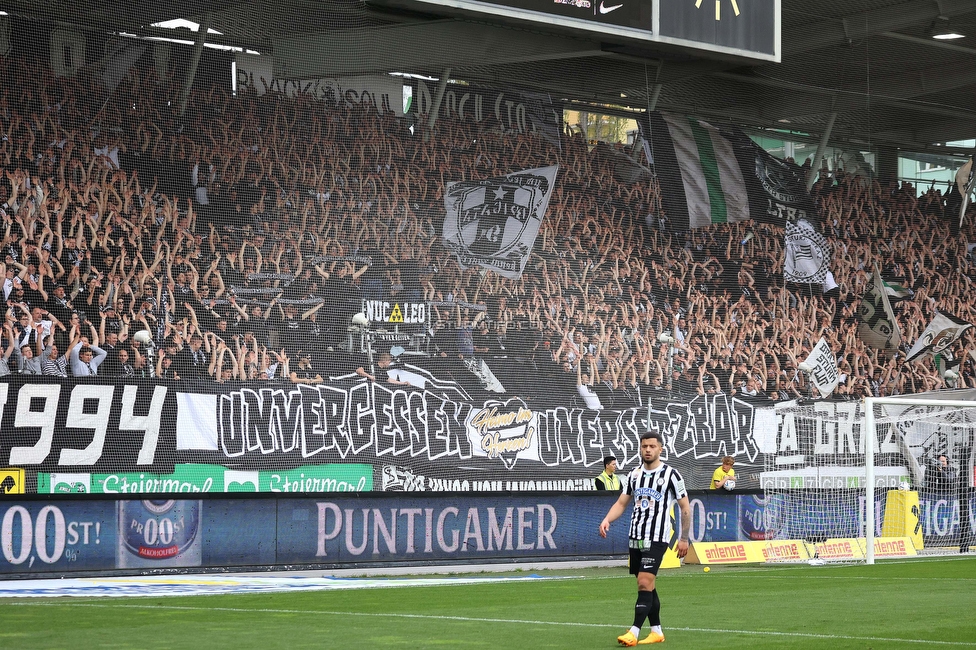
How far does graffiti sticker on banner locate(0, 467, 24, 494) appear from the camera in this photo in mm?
15734

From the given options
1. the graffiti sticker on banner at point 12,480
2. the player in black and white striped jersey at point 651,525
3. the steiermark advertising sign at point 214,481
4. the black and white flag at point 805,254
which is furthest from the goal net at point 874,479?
the player in black and white striped jersey at point 651,525

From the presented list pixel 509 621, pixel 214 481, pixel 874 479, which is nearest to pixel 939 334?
pixel 874 479

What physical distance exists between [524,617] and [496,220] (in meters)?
12.3

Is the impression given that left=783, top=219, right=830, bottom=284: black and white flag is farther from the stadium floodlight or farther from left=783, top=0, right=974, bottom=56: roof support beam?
the stadium floodlight

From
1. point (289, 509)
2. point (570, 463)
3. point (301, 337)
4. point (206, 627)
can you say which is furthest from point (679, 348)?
point (206, 627)

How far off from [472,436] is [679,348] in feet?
16.0

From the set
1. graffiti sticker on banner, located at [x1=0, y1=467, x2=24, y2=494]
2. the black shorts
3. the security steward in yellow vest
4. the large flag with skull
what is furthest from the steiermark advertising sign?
the black shorts

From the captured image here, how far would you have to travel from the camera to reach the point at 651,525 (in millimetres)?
8141

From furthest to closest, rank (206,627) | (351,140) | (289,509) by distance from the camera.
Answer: (351,140), (289,509), (206,627)

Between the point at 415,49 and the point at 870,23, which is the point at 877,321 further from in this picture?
the point at 415,49

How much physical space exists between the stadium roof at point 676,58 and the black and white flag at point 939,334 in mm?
3841

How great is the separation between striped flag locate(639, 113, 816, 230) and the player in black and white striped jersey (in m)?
16.0

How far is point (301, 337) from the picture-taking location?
19.1m

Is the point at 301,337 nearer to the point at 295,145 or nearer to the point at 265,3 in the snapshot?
the point at 295,145
